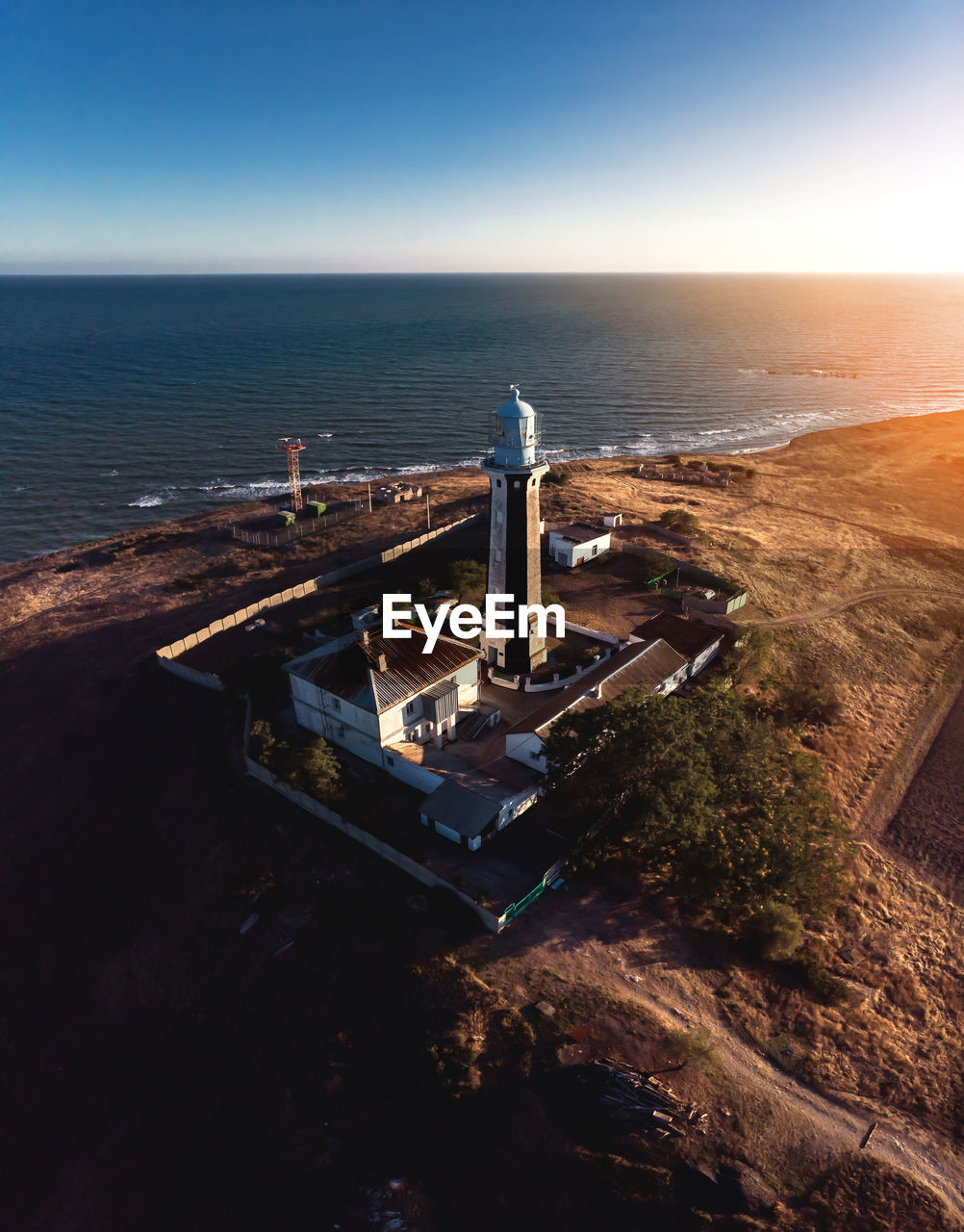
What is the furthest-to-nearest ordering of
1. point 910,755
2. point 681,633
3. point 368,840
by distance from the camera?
point 681,633
point 910,755
point 368,840

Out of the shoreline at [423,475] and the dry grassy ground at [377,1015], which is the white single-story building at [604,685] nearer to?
the dry grassy ground at [377,1015]

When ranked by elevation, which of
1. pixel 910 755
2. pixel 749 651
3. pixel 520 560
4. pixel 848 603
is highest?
pixel 520 560

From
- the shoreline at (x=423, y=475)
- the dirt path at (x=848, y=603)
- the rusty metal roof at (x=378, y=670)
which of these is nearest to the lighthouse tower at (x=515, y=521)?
the rusty metal roof at (x=378, y=670)

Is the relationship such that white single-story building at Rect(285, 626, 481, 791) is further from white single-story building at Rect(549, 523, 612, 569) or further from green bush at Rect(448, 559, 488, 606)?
white single-story building at Rect(549, 523, 612, 569)

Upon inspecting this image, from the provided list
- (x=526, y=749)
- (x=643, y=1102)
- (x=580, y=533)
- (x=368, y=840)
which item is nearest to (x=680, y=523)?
(x=580, y=533)

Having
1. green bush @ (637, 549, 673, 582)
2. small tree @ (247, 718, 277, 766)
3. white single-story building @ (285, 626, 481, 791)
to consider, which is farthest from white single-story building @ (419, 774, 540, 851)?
green bush @ (637, 549, 673, 582)

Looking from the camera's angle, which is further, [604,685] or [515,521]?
[515,521]

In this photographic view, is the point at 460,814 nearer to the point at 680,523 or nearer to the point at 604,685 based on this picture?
the point at 604,685
